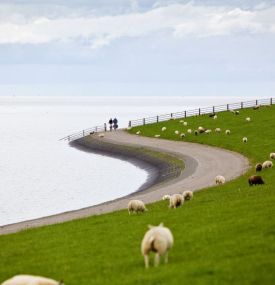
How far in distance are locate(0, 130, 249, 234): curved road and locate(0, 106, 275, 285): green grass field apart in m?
8.07

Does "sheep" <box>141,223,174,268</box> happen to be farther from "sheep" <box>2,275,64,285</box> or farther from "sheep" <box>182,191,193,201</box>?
"sheep" <box>182,191,193,201</box>

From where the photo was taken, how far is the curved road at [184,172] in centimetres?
4100

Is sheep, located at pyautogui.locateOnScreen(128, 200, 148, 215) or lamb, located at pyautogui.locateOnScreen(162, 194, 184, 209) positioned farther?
lamb, located at pyautogui.locateOnScreen(162, 194, 184, 209)

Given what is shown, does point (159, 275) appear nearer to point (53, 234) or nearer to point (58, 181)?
point (53, 234)

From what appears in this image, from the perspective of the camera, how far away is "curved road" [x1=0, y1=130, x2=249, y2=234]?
41.0m

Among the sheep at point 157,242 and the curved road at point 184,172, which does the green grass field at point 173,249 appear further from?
the curved road at point 184,172

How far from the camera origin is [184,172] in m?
60.1

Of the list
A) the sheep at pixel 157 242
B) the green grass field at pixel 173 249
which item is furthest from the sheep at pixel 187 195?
the sheep at pixel 157 242

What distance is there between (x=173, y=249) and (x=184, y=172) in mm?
40264

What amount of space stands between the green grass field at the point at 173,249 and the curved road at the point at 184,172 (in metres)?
8.07

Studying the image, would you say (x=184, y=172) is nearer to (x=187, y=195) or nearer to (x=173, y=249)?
(x=187, y=195)

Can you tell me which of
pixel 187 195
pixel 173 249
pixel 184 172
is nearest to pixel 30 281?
pixel 173 249

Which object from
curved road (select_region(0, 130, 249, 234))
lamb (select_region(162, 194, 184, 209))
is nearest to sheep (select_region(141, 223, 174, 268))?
lamb (select_region(162, 194, 184, 209))

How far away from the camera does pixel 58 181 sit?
7175 cm
